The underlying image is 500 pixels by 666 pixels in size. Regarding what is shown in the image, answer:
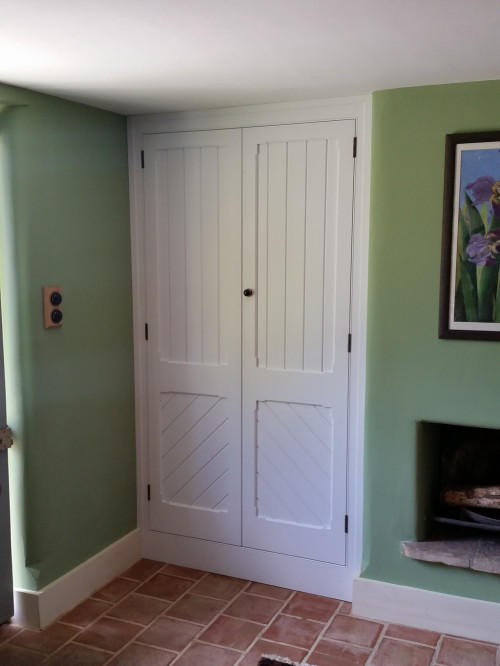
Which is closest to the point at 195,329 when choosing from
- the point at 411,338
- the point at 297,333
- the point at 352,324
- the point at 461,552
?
the point at 297,333

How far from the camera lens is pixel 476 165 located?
2.64 metres

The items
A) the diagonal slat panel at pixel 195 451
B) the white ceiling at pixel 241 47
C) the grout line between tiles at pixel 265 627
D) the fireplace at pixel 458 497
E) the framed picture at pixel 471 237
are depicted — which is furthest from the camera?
the diagonal slat panel at pixel 195 451

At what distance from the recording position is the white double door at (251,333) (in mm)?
3039

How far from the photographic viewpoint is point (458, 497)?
3.07 m

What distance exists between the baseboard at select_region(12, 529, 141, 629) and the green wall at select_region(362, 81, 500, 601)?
1.26m

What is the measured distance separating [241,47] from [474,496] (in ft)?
6.92

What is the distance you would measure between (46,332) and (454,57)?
6.18 feet

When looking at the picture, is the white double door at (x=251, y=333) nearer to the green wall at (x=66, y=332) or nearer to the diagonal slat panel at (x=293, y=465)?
the diagonal slat panel at (x=293, y=465)

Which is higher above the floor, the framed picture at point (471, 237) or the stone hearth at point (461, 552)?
the framed picture at point (471, 237)

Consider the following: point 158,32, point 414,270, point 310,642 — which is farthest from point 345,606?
point 158,32

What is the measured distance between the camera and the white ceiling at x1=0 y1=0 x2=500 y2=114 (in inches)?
71.1

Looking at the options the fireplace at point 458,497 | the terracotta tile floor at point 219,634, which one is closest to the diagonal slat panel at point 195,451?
the terracotta tile floor at point 219,634

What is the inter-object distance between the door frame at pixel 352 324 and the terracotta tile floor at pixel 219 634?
12 centimetres

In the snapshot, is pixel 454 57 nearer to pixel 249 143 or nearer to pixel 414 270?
pixel 414 270
